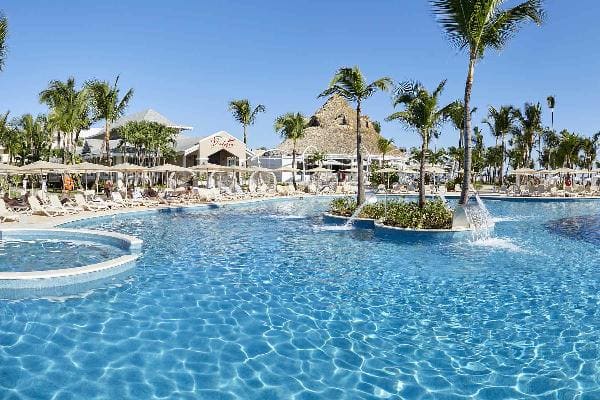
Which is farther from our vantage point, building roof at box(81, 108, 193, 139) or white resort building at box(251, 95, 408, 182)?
white resort building at box(251, 95, 408, 182)

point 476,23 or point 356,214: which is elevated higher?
point 476,23

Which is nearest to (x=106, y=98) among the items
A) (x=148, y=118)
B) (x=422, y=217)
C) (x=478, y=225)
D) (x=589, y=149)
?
(x=148, y=118)

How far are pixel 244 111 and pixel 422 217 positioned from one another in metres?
34.4

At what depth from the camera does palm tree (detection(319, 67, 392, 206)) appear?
18.6m

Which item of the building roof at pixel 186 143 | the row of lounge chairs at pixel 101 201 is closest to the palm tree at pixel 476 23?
the row of lounge chairs at pixel 101 201

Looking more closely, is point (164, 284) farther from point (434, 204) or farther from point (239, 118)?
point (239, 118)

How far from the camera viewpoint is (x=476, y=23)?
14508 mm

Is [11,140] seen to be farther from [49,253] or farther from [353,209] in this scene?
[49,253]

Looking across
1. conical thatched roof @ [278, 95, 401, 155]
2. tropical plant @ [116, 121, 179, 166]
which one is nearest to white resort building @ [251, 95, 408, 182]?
conical thatched roof @ [278, 95, 401, 155]

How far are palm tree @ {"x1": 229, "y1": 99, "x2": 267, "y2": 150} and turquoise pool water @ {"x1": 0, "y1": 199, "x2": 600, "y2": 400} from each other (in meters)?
36.6

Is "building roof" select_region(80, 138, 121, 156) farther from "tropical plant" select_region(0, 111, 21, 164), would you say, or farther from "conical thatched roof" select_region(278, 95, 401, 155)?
"conical thatched roof" select_region(278, 95, 401, 155)

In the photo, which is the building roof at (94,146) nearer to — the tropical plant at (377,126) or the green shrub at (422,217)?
the green shrub at (422,217)

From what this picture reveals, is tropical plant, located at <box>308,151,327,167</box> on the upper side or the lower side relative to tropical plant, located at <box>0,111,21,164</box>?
lower

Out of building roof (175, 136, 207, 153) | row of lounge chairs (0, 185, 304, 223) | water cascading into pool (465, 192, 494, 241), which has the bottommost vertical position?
water cascading into pool (465, 192, 494, 241)
